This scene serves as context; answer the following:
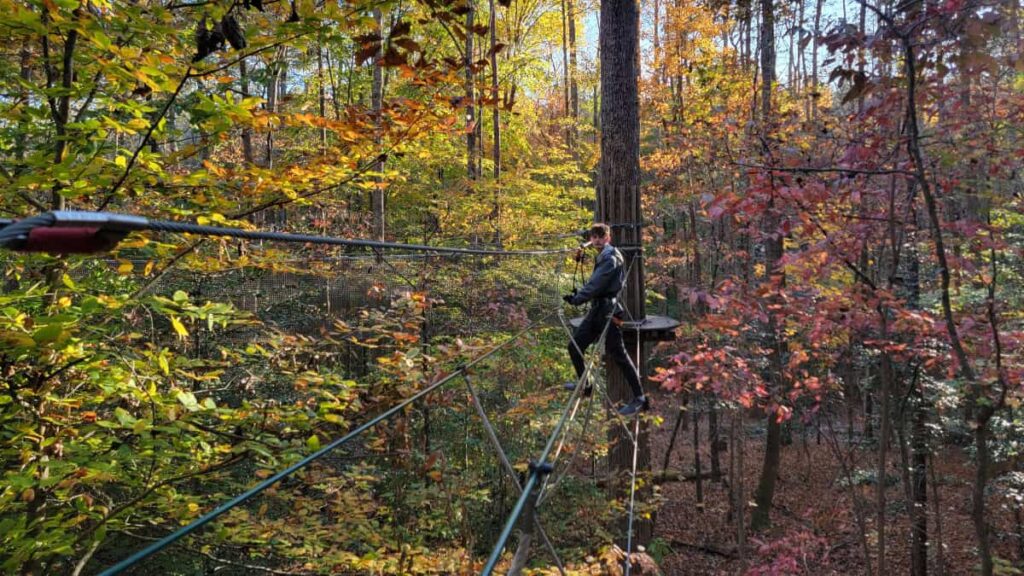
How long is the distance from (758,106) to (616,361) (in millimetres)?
9393

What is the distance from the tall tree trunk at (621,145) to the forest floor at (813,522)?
447 centimetres

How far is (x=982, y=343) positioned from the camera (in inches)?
187

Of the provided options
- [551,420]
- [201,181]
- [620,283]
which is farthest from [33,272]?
[551,420]

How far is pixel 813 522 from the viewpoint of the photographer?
10977 mm

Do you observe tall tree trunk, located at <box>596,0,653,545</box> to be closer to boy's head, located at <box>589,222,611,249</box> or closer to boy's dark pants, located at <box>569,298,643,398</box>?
boy's dark pants, located at <box>569,298,643,398</box>

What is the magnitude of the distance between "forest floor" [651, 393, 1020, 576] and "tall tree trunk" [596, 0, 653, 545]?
447 centimetres

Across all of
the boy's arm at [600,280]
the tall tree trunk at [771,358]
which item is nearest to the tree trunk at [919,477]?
the tall tree trunk at [771,358]

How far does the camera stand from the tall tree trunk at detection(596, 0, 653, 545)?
16.4 ft

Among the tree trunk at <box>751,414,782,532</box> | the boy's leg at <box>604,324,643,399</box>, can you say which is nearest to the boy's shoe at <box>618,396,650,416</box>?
the boy's leg at <box>604,324,643,399</box>

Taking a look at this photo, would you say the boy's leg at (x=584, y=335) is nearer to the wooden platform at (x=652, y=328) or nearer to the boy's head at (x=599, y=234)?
the wooden platform at (x=652, y=328)

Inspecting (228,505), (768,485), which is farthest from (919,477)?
(228,505)

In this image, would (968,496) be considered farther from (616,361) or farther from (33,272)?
(33,272)

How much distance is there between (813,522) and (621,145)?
9696mm

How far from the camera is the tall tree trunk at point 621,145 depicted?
4.99 metres
